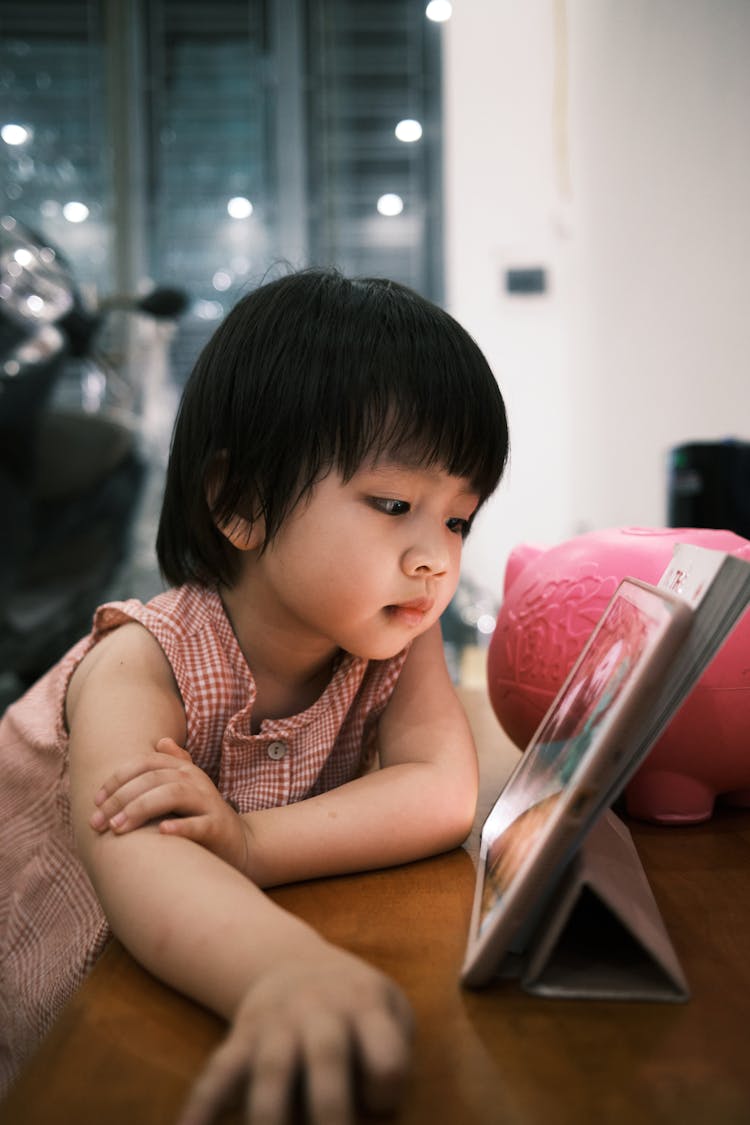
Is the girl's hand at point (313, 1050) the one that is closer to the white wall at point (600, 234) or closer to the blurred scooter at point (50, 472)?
the white wall at point (600, 234)

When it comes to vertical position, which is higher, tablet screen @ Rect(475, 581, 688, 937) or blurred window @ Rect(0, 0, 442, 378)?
blurred window @ Rect(0, 0, 442, 378)

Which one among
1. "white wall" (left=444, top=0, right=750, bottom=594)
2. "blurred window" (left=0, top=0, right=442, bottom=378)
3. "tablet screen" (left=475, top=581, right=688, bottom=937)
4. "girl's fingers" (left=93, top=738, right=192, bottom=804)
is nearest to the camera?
"tablet screen" (left=475, top=581, right=688, bottom=937)

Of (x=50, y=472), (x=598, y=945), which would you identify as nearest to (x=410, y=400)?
(x=598, y=945)

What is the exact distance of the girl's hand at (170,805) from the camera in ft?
1.52

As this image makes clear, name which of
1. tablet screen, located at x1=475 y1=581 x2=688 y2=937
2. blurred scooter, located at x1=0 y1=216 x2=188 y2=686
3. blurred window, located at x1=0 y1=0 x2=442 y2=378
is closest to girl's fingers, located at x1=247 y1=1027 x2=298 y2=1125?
tablet screen, located at x1=475 y1=581 x2=688 y2=937

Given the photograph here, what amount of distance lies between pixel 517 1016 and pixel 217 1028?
0.12 m

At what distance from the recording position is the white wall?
1.38 meters

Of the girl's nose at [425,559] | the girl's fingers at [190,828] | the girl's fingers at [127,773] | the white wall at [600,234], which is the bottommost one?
the girl's fingers at [190,828]

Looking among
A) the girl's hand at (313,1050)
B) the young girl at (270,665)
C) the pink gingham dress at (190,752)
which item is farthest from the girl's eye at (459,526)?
the girl's hand at (313,1050)

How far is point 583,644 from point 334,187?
11.3 feet

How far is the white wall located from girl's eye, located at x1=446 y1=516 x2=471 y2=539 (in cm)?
79

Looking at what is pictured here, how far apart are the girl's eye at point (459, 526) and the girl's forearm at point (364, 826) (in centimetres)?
16

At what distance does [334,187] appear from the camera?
371 cm

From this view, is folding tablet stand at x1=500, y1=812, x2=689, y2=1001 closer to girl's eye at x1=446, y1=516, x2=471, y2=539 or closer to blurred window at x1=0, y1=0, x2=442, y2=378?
girl's eye at x1=446, y1=516, x2=471, y2=539
